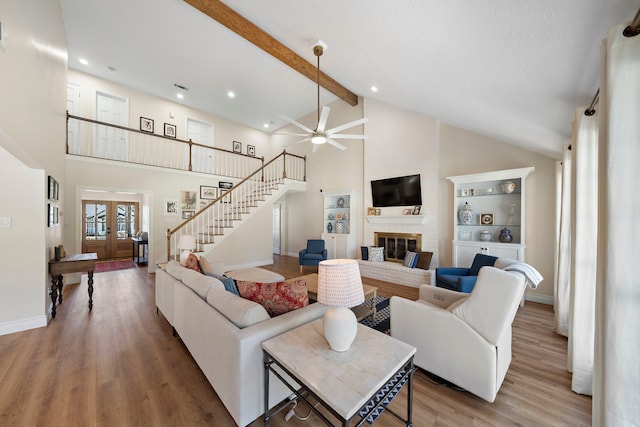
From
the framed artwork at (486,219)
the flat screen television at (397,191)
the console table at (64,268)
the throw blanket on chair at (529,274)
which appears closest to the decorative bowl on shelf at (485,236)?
the framed artwork at (486,219)

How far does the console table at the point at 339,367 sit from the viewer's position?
3.48ft

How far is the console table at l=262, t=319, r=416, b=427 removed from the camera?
1.06m

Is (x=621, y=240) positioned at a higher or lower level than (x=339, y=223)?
higher

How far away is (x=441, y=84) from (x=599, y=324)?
8.87 feet

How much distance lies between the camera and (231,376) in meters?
1.51

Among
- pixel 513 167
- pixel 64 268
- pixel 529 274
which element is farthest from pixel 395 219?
pixel 64 268

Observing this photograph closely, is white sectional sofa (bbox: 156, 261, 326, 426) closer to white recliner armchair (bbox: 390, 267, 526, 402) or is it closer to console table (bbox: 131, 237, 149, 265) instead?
white recliner armchair (bbox: 390, 267, 526, 402)

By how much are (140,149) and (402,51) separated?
21.1 ft

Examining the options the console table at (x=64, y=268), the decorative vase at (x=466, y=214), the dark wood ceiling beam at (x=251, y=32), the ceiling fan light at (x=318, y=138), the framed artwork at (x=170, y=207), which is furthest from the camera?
the framed artwork at (x=170, y=207)

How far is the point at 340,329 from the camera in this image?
1364 millimetres

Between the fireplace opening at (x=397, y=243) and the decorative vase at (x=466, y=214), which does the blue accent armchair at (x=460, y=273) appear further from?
the fireplace opening at (x=397, y=243)

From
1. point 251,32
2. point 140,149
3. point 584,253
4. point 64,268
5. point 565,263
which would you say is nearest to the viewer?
point 584,253

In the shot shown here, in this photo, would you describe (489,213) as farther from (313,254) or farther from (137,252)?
(137,252)

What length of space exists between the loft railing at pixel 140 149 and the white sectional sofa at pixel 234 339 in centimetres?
531
